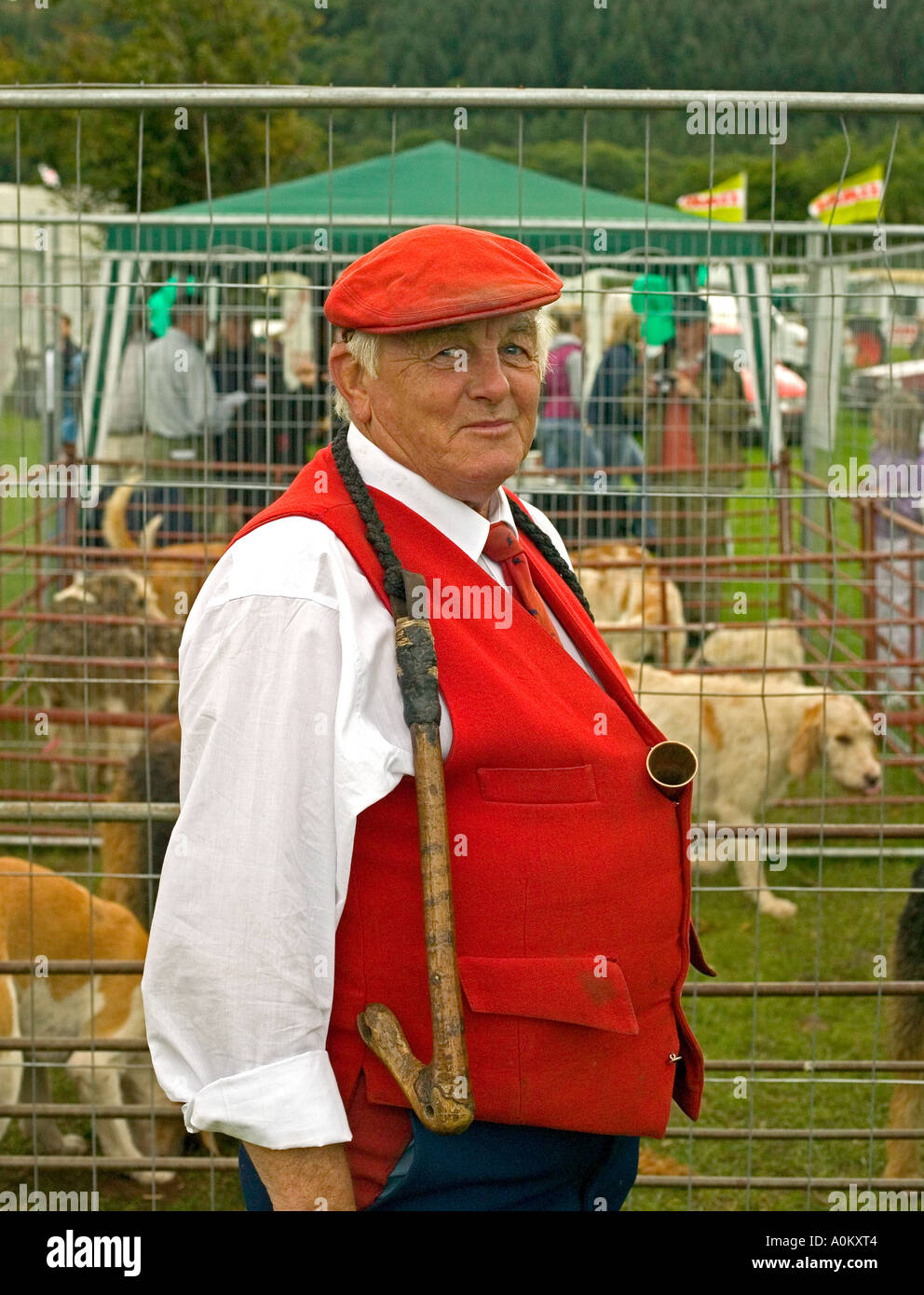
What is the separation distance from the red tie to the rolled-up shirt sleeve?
35 cm

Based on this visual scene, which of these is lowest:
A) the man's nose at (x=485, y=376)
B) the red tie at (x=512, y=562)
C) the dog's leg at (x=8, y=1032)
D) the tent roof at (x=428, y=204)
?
the dog's leg at (x=8, y=1032)

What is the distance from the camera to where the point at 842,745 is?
20.8ft

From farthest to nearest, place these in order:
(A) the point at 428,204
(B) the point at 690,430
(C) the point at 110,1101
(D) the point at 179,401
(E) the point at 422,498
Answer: (A) the point at 428,204
(B) the point at 690,430
(D) the point at 179,401
(C) the point at 110,1101
(E) the point at 422,498

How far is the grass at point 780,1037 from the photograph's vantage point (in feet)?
12.0

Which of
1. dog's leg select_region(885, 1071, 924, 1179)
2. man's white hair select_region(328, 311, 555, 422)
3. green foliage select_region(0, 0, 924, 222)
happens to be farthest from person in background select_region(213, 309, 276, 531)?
man's white hair select_region(328, 311, 555, 422)

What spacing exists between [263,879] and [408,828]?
211 mm

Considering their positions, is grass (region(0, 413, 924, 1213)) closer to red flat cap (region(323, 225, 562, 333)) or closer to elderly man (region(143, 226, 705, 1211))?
elderly man (region(143, 226, 705, 1211))

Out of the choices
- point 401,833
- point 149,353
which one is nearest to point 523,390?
point 401,833

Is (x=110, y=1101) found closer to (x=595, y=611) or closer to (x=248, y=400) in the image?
(x=595, y=611)

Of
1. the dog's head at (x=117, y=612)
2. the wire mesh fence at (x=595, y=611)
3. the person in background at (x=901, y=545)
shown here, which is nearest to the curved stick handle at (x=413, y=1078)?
the wire mesh fence at (x=595, y=611)

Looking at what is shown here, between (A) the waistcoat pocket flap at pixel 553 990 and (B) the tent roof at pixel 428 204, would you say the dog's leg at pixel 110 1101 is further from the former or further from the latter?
(B) the tent roof at pixel 428 204

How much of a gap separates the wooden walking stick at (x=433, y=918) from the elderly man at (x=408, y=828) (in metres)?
0.06

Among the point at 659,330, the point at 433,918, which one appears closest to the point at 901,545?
the point at 659,330

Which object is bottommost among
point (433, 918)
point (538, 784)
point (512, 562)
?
point (433, 918)
